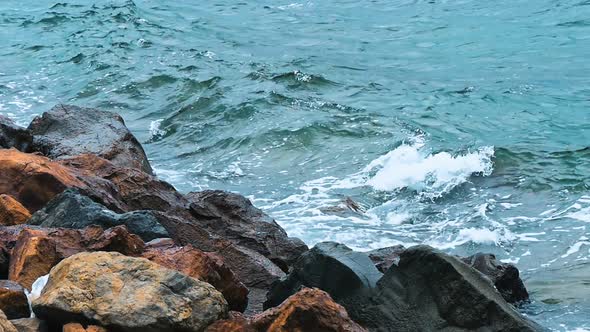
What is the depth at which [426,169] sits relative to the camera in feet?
41.1

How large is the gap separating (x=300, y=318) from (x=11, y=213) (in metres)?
2.99

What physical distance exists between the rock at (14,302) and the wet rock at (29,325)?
168 millimetres

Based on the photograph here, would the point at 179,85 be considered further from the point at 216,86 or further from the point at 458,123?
the point at 458,123

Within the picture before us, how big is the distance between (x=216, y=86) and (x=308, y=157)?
4.43m

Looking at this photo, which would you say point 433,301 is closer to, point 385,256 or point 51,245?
point 385,256

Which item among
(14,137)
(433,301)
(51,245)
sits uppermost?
(51,245)

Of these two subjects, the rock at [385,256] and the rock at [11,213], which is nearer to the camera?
the rock at [11,213]

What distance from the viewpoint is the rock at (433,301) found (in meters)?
5.96

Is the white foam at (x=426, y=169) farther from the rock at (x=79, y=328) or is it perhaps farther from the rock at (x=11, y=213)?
the rock at (x=79, y=328)

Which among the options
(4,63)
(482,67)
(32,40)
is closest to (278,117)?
(482,67)

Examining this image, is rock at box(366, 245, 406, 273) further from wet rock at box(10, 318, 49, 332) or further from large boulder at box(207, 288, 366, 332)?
wet rock at box(10, 318, 49, 332)

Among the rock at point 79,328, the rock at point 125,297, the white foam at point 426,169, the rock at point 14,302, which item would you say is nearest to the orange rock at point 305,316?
the rock at point 125,297

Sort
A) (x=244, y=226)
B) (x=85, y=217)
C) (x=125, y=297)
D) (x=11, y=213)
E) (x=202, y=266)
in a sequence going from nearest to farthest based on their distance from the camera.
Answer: (x=125, y=297) < (x=202, y=266) < (x=85, y=217) < (x=11, y=213) < (x=244, y=226)

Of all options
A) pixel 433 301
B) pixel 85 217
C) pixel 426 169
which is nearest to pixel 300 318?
pixel 433 301
